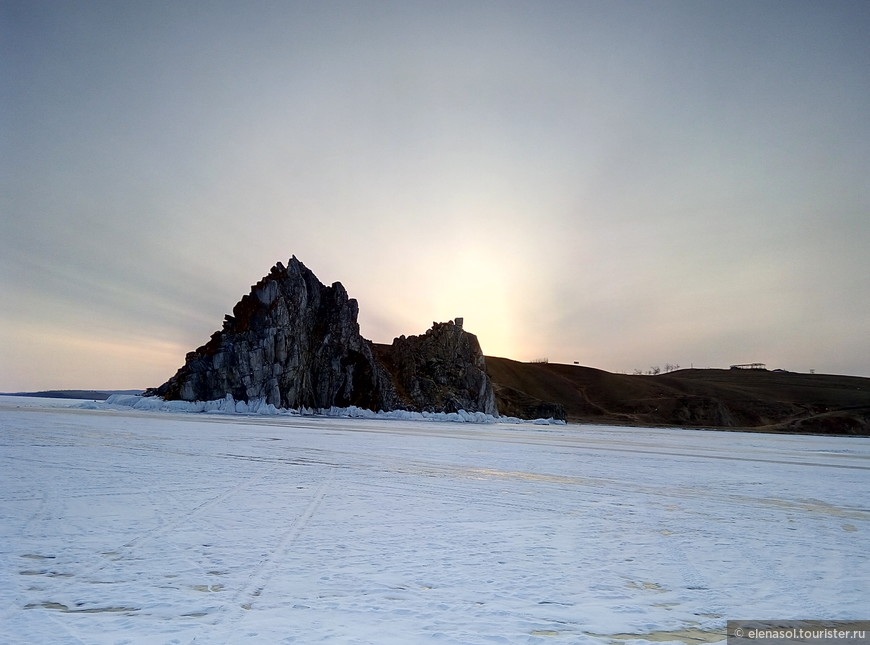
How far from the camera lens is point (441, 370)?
10775 centimetres

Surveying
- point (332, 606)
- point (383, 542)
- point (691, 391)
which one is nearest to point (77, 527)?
point (383, 542)

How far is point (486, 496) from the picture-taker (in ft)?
41.4

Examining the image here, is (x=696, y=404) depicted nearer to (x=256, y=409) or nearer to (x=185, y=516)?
(x=256, y=409)

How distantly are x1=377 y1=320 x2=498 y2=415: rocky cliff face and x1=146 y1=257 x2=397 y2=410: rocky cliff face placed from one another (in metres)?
8.73

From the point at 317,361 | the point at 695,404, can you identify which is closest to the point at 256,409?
the point at 317,361

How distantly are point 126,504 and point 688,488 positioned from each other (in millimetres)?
14574

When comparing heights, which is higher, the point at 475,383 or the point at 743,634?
the point at 475,383

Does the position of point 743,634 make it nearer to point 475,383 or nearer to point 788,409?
point 475,383

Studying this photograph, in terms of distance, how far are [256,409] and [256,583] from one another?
75.5m

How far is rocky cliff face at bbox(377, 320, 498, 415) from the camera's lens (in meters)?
103

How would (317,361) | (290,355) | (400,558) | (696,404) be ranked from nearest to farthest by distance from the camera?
(400,558), (290,355), (317,361), (696,404)

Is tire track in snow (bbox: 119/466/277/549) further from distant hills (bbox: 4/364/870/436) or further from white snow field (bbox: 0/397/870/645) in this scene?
distant hills (bbox: 4/364/870/436)

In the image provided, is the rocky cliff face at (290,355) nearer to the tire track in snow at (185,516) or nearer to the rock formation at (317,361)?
the rock formation at (317,361)

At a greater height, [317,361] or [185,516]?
[317,361]
